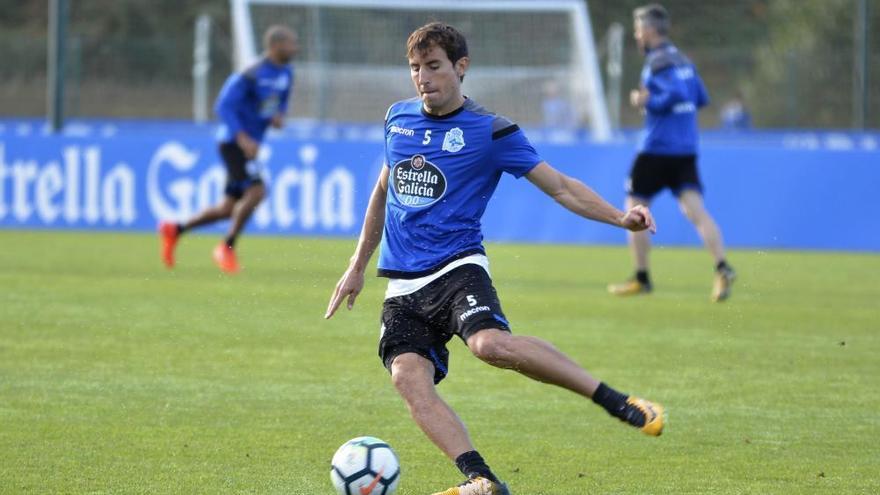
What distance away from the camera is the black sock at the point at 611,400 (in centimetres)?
549

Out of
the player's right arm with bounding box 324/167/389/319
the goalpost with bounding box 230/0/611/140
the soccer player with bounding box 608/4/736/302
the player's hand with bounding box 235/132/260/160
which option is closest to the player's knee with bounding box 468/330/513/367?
the player's right arm with bounding box 324/167/389/319

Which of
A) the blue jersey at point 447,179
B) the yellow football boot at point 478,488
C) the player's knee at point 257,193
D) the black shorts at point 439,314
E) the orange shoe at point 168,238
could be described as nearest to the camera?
the yellow football boot at point 478,488

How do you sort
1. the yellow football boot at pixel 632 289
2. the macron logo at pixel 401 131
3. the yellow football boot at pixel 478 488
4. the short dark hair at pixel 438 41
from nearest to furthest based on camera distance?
the yellow football boot at pixel 478 488 → the short dark hair at pixel 438 41 → the macron logo at pixel 401 131 → the yellow football boot at pixel 632 289

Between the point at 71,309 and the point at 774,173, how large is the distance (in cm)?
925

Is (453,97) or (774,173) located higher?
(453,97)

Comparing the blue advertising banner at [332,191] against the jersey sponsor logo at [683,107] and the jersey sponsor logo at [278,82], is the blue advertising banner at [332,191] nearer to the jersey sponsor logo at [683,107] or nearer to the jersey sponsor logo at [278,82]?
the jersey sponsor logo at [278,82]

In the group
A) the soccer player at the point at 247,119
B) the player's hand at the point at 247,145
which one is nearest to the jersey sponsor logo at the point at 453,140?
the soccer player at the point at 247,119

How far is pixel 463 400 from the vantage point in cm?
792

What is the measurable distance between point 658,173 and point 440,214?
24.7 ft

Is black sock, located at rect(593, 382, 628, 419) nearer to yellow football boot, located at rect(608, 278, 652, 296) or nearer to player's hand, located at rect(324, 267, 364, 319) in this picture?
player's hand, located at rect(324, 267, 364, 319)

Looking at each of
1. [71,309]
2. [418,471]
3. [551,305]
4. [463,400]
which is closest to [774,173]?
[551,305]

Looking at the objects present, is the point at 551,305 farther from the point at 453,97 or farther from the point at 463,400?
the point at 453,97

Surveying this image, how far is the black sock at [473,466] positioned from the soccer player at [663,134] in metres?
7.50

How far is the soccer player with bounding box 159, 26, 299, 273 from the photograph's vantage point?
1460 centimetres
